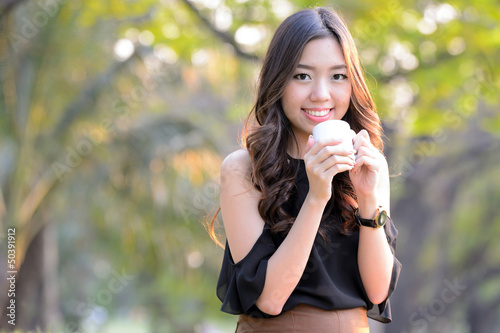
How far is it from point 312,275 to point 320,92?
673mm

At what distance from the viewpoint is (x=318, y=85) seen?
2.26m

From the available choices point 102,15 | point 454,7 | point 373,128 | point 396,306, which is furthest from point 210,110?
point 373,128

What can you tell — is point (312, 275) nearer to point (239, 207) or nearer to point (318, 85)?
point (239, 207)

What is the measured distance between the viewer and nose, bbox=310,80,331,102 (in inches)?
88.6

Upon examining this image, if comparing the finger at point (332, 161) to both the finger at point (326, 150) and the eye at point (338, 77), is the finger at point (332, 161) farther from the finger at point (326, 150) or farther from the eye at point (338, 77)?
the eye at point (338, 77)

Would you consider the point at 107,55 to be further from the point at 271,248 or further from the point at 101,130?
the point at 271,248

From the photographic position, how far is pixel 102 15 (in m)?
8.11

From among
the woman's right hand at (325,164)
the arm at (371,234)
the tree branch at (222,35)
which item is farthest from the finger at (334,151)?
the tree branch at (222,35)

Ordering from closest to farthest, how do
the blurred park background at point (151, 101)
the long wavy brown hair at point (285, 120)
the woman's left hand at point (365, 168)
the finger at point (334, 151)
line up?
the finger at point (334, 151) < the woman's left hand at point (365, 168) < the long wavy brown hair at point (285, 120) < the blurred park background at point (151, 101)

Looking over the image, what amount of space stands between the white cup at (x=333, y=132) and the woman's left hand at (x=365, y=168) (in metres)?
0.05

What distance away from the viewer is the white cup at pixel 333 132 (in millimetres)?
2053

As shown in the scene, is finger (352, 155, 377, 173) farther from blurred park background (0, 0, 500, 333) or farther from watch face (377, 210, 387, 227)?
blurred park background (0, 0, 500, 333)

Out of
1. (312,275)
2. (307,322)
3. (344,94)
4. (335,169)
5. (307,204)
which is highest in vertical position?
(344,94)

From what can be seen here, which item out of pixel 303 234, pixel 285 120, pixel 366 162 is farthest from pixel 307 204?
pixel 285 120
